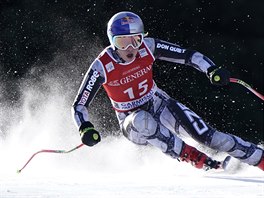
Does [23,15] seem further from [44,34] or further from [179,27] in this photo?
[179,27]

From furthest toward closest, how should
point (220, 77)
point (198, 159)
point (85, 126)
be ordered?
point (220, 77) → point (198, 159) → point (85, 126)

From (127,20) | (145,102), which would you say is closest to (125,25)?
(127,20)

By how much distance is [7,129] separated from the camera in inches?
339

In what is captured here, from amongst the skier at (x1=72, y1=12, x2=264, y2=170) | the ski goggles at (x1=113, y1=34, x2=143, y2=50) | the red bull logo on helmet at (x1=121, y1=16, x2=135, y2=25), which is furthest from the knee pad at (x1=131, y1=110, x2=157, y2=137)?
the red bull logo on helmet at (x1=121, y1=16, x2=135, y2=25)

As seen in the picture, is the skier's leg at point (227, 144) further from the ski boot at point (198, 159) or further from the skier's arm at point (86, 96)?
the skier's arm at point (86, 96)

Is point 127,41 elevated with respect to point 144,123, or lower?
elevated

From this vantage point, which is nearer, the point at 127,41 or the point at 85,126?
the point at 85,126

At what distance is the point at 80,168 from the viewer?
6.40 meters

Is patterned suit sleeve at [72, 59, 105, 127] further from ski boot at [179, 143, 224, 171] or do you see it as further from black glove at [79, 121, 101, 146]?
ski boot at [179, 143, 224, 171]

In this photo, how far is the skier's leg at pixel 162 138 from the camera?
4883 mm

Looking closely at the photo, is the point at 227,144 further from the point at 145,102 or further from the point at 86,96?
the point at 86,96

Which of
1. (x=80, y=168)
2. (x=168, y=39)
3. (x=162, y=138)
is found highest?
(x=162, y=138)

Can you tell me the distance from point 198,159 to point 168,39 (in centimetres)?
584

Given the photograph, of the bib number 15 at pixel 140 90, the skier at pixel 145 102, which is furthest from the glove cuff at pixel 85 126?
the bib number 15 at pixel 140 90
